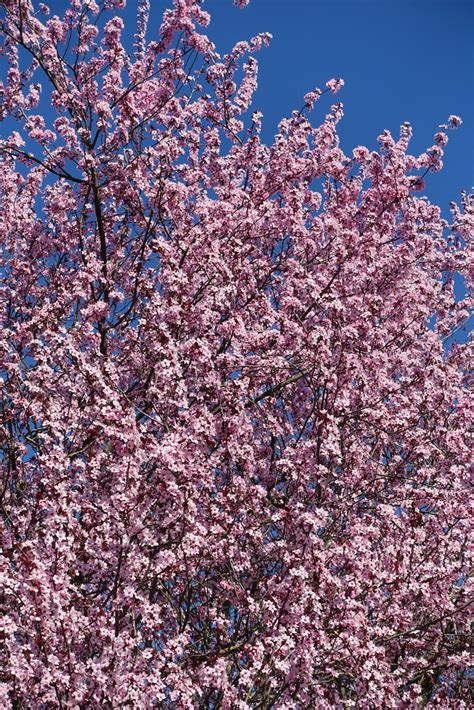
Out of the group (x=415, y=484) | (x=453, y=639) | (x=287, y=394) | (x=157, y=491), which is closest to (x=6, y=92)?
(x=287, y=394)

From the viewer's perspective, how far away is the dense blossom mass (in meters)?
7.45

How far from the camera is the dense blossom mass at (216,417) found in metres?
7.45

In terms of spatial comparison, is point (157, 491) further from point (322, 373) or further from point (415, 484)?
point (415, 484)

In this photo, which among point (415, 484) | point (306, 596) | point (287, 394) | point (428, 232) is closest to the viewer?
point (306, 596)

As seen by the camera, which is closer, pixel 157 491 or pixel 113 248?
pixel 157 491

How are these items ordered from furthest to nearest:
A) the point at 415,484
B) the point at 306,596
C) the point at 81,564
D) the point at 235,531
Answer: the point at 415,484 → the point at 235,531 → the point at 306,596 → the point at 81,564

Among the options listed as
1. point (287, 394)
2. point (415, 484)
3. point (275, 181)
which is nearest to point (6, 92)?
point (275, 181)

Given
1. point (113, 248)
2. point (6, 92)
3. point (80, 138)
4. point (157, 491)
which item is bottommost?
point (157, 491)

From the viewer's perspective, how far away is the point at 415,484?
11.5 meters

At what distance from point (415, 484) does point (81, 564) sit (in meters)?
6.07

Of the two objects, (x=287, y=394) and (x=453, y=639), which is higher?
(x=287, y=394)

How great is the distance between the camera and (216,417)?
9.91 m

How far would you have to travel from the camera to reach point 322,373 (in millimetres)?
10727

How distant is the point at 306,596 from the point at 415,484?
13.4 ft
